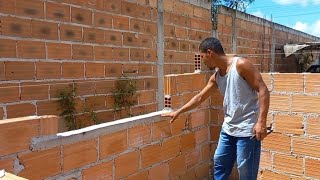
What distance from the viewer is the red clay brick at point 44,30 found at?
3773 mm

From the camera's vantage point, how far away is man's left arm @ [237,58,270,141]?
2.81 m

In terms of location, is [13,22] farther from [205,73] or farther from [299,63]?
[299,63]

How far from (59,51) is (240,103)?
2278 millimetres

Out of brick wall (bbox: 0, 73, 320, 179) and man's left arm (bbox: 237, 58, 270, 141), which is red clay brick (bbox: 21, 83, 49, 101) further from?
man's left arm (bbox: 237, 58, 270, 141)

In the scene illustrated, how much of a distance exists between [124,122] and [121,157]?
0.32 metres

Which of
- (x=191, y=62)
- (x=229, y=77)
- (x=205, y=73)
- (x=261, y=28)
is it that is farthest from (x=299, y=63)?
(x=229, y=77)

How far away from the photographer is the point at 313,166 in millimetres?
3766

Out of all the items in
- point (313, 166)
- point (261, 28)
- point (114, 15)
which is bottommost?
point (313, 166)

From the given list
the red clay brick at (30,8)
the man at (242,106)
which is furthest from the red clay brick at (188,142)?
the red clay brick at (30,8)

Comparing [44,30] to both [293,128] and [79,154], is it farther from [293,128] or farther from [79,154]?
[293,128]

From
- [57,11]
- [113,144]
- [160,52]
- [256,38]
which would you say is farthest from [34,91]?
[256,38]

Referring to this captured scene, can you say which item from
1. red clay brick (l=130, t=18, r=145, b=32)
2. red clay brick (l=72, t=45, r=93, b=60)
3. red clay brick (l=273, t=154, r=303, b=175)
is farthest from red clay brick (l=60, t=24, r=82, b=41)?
red clay brick (l=273, t=154, r=303, b=175)

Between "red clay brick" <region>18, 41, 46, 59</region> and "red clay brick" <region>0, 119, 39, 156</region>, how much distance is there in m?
1.65

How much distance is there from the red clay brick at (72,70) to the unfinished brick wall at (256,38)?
4.25 metres
